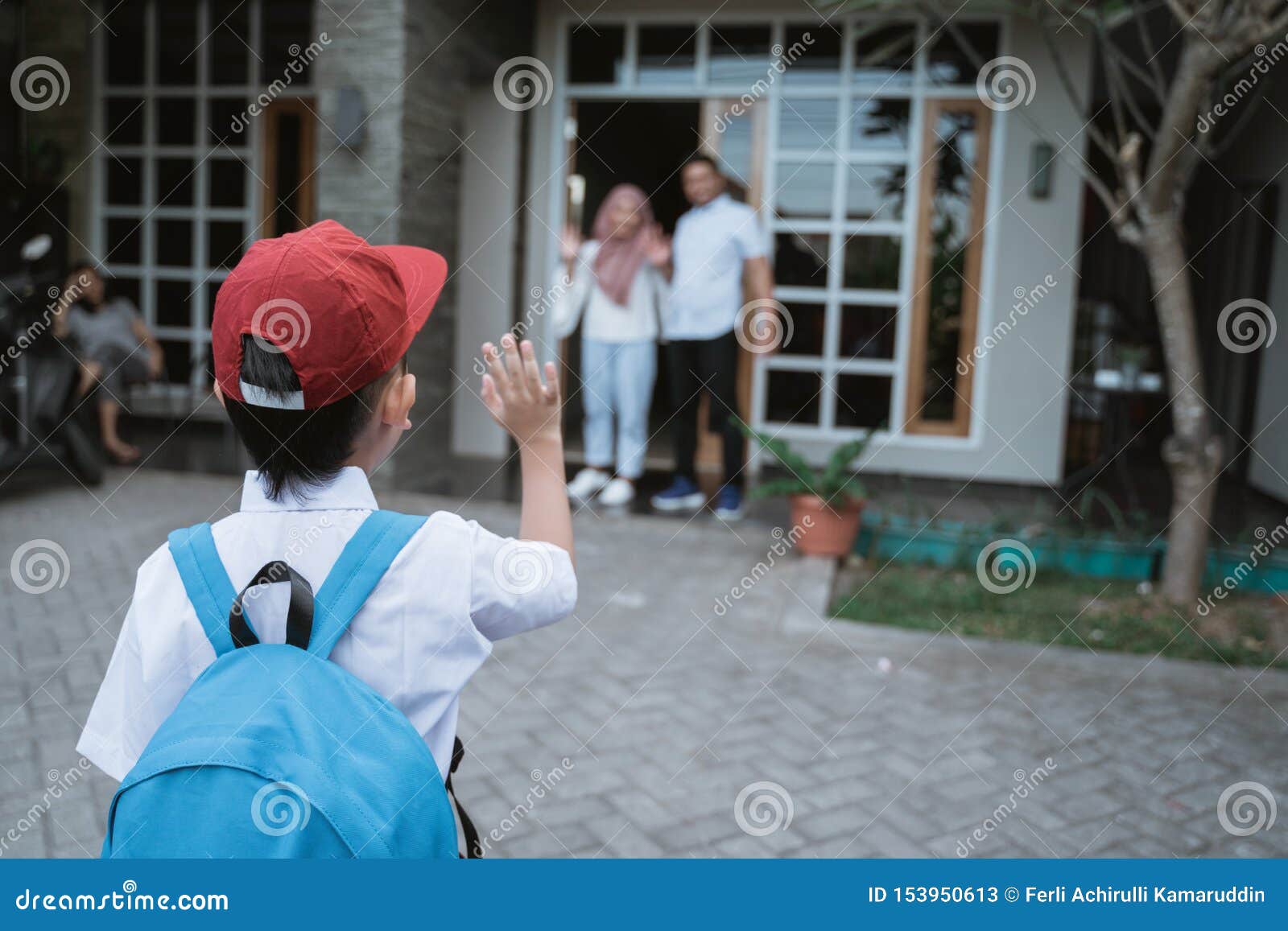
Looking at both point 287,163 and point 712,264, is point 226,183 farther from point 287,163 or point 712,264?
point 712,264

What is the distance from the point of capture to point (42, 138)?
9727 mm

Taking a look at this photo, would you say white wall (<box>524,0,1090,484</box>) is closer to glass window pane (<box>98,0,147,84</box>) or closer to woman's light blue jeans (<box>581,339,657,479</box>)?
woman's light blue jeans (<box>581,339,657,479</box>)

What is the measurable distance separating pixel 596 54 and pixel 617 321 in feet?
8.93

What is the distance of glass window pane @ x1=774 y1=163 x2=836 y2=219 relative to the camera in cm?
855

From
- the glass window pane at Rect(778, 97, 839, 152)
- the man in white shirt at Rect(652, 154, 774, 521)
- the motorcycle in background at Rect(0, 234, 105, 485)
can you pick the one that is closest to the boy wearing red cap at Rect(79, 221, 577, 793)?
the man in white shirt at Rect(652, 154, 774, 521)

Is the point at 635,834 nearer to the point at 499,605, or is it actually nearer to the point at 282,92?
the point at 499,605

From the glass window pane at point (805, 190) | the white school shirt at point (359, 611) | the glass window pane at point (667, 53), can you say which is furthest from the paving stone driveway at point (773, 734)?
the glass window pane at point (667, 53)

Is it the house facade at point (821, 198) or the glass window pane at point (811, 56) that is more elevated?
the glass window pane at point (811, 56)

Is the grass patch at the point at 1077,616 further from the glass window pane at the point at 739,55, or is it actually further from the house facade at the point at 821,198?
the glass window pane at the point at 739,55

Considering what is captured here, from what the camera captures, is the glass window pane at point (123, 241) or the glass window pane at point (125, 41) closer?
the glass window pane at point (125, 41)

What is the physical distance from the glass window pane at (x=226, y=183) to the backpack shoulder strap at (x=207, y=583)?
9451 millimetres

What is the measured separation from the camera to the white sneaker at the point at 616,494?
7.25m

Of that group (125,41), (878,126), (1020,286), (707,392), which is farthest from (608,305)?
(125,41)

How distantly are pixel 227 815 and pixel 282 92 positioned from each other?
956 cm
